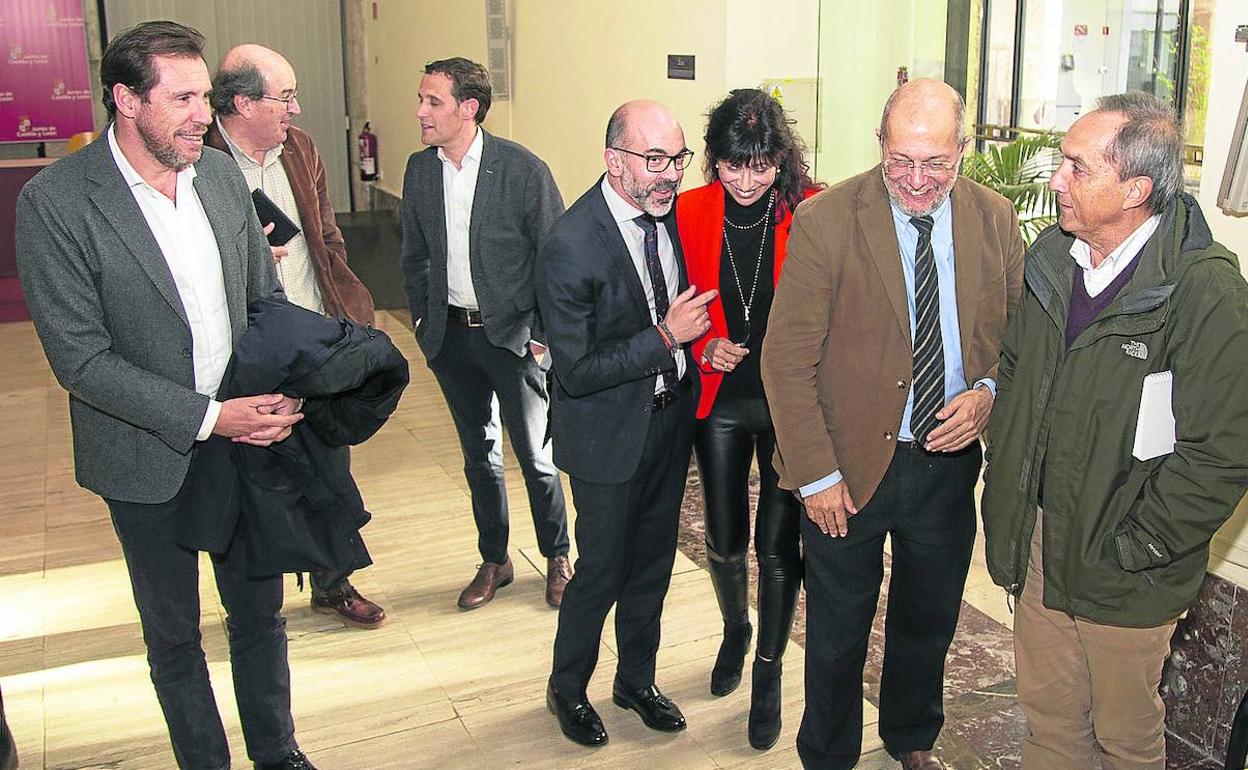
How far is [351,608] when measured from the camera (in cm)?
399

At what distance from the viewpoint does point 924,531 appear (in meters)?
2.70

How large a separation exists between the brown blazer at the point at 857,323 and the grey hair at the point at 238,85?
1753mm

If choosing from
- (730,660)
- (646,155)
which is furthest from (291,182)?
(730,660)

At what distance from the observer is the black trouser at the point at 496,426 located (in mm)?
3959

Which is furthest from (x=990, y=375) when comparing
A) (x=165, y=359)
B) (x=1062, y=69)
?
(x=1062, y=69)

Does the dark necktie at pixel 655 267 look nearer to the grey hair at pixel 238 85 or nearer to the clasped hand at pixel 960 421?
the clasped hand at pixel 960 421

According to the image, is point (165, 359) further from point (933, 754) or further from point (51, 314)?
point (933, 754)

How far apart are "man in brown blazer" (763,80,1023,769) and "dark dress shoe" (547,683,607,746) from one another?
0.83 metres

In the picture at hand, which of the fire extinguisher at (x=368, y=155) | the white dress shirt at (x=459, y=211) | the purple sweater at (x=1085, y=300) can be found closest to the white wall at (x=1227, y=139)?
the purple sweater at (x=1085, y=300)

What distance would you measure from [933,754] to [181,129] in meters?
2.35

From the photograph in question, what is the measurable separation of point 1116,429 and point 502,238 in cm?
215

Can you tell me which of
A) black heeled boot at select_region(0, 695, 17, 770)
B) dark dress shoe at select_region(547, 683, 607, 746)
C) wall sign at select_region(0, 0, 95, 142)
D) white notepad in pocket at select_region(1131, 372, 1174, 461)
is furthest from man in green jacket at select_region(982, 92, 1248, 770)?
wall sign at select_region(0, 0, 95, 142)

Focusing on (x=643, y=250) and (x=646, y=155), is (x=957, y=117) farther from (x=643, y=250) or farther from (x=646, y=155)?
(x=643, y=250)

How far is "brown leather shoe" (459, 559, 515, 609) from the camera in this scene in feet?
13.4
